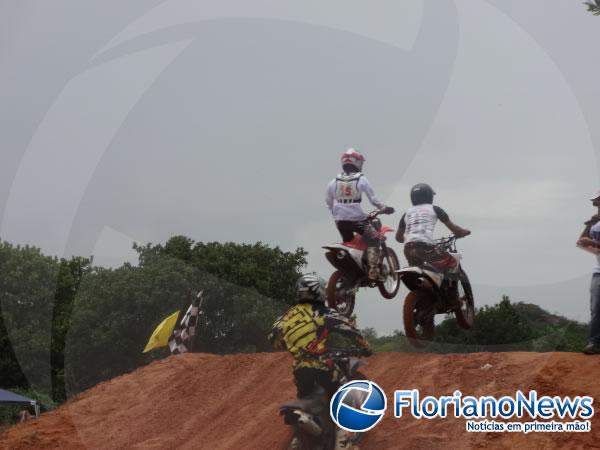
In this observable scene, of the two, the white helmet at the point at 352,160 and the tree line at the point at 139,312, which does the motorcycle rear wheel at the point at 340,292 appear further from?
the tree line at the point at 139,312

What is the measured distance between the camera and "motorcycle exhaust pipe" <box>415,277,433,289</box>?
36.1 feet

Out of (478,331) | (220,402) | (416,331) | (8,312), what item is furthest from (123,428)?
(8,312)

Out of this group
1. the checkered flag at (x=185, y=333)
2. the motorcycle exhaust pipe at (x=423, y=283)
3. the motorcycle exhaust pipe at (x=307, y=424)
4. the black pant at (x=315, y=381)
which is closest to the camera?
the motorcycle exhaust pipe at (x=307, y=424)

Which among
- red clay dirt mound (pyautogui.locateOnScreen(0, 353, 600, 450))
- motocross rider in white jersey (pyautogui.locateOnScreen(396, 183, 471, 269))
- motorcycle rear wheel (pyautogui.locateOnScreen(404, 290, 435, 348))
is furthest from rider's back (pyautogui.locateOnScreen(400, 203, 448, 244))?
red clay dirt mound (pyautogui.locateOnScreen(0, 353, 600, 450))

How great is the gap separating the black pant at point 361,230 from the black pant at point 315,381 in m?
4.68

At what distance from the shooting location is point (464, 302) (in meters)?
12.1

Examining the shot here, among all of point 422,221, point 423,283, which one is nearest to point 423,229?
point 422,221

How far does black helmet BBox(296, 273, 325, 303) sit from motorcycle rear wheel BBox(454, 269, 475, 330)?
3.77 metres

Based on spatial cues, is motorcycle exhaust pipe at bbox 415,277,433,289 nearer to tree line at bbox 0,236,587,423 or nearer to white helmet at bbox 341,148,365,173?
white helmet at bbox 341,148,365,173

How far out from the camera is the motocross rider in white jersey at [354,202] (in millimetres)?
12852

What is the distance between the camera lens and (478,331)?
2294 cm

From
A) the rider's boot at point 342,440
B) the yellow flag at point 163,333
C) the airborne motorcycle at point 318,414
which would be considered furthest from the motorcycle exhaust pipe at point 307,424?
the yellow flag at point 163,333

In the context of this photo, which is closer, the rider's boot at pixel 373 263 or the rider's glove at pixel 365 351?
the rider's glove at pixel 365 351

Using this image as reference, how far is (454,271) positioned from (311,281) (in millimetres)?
3701
